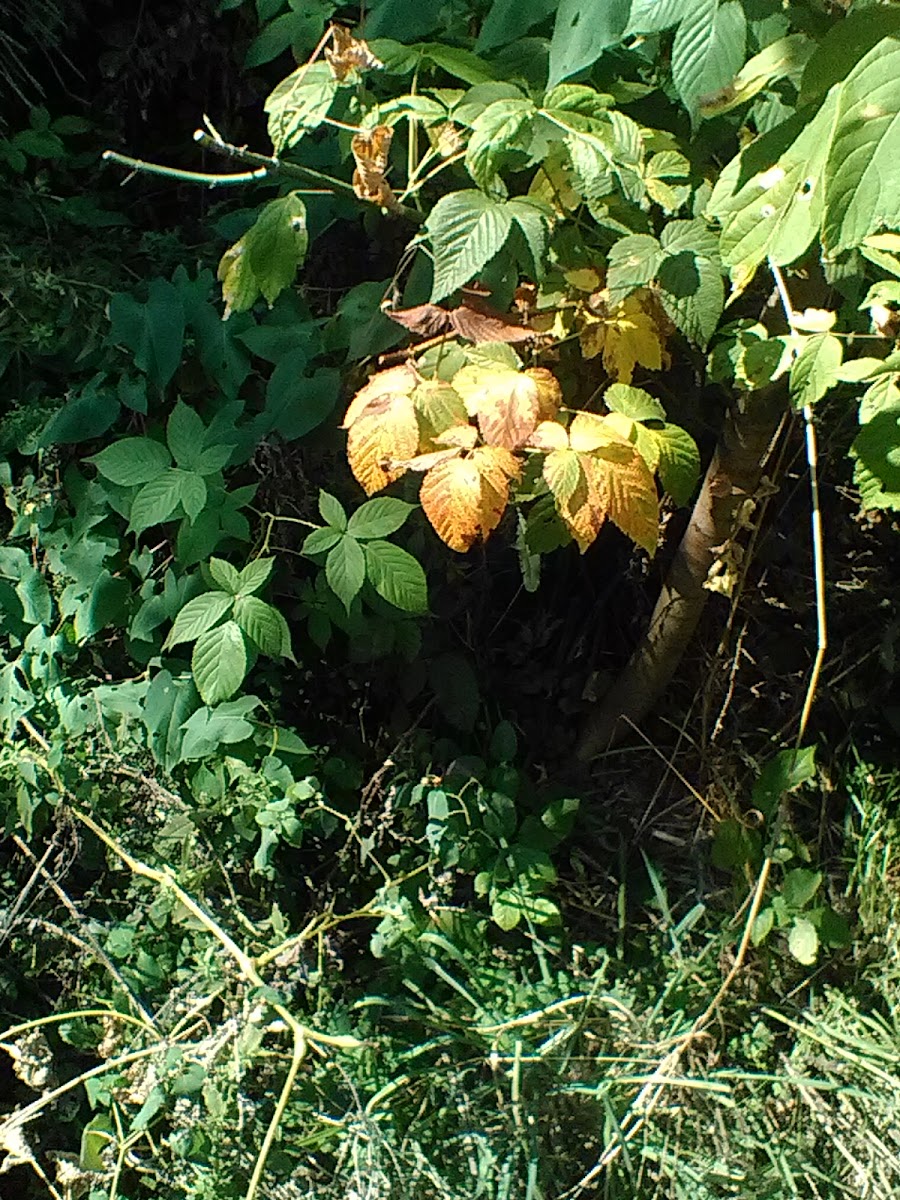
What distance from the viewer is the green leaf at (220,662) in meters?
1.47

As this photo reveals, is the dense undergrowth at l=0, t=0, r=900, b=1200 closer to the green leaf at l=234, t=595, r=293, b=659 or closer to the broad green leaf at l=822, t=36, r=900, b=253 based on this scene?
the green leaf at l=234, t=595, r=293, b=659

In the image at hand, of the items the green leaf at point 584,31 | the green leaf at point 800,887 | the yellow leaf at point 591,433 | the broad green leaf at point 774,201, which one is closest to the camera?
the broad green leaf at point 774,201

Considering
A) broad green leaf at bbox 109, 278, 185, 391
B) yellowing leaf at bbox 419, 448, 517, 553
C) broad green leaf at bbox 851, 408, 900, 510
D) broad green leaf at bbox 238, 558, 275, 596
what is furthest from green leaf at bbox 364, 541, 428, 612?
broad green leaf at bbox 851, 408, 900, 510

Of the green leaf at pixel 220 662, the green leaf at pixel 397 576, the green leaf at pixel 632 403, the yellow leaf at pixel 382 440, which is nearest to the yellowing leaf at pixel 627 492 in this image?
the green leaf at pixel 632 403

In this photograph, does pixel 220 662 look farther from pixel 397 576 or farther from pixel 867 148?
pixel 867 148

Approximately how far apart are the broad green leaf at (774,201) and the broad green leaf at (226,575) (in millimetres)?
774

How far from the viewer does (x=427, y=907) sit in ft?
5.56

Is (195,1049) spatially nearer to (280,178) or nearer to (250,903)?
(250,903)

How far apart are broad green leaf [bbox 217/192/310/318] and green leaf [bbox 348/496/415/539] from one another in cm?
31

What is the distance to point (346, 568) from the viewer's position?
4.86ft

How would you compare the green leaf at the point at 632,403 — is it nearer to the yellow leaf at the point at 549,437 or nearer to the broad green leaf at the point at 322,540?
the yellow leaf at the point at 549,437

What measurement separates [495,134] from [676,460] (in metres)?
0.44

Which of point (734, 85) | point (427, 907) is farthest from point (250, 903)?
point (734, 85)

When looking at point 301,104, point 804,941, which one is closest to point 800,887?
point 804,941
